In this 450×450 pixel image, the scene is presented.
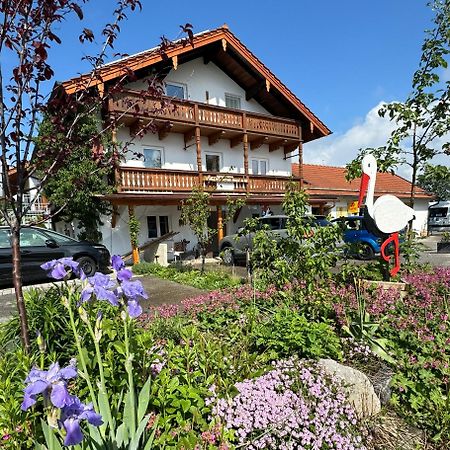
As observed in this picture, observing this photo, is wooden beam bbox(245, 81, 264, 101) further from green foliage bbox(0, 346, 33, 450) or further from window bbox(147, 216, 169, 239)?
green foliage bbox(0, 346, 33, 450)

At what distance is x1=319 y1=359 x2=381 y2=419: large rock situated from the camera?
8.15 ft

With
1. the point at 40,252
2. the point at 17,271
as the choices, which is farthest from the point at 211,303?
the point at 40,252

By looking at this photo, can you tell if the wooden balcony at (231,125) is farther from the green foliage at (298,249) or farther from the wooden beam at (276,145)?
the green foliage at (298,249)

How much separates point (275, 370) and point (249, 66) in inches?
618

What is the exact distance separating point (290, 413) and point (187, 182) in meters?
11.8

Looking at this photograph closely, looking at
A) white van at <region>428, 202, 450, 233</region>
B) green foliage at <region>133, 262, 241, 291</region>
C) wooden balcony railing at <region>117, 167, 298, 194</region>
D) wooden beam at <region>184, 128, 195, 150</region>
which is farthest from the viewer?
white van at <region>428, 202, 450, 233</region>

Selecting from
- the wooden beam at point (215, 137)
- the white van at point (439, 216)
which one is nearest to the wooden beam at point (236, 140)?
the wooden beam at point (215, 137)

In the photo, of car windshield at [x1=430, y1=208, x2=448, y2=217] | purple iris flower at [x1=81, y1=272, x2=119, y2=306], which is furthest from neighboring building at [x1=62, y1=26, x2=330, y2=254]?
car windshield at [x1=430, y1=208, x2=448, y2=217]

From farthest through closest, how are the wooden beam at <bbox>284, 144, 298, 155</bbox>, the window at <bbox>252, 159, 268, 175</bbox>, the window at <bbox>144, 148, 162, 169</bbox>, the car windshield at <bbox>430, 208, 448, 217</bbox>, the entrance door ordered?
the car windshield at <bbox>430, 208, 448, 217</bbox>
the wooden beam at <bbox>284, 144, 298, 155</bbox>
the window at <bbox>252, 159, 268, 175</bbox>
the entrance door
the window at <bbox>144, 148, 162, 169</bbox>

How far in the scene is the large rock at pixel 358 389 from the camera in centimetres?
248

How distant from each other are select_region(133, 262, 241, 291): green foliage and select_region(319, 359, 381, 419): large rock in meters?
4.73

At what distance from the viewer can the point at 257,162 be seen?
1750cm

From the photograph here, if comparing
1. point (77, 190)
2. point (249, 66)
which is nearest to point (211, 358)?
point (77, 190)

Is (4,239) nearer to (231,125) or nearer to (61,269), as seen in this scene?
(61,269)
